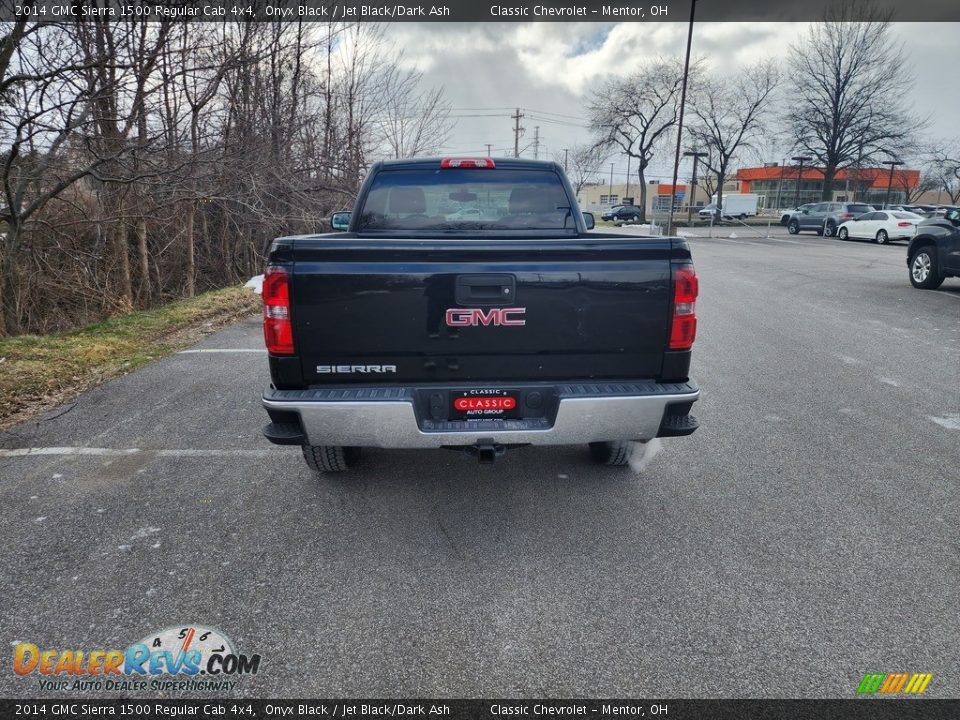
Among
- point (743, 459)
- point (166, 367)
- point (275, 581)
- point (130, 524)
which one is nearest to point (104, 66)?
point (166, 367)

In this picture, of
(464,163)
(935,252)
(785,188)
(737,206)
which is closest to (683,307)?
(464,163)

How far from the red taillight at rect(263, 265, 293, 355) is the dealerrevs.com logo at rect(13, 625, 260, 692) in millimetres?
1343

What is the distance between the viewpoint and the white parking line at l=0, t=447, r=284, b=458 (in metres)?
4.46

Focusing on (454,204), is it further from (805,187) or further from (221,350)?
(805,187)

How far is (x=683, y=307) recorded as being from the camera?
317 cm

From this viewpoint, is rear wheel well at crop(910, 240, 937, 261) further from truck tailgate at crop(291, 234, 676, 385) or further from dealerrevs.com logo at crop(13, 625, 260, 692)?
dealerrevs.com logo at crop(13, 625, 260, 692)

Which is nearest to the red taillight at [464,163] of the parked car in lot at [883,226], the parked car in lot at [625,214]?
the parked car in lot at [883,226]

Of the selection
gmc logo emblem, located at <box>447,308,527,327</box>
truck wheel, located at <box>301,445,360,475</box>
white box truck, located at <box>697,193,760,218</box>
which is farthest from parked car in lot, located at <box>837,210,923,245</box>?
white box truck, located at <box>697,193,760,218</box>

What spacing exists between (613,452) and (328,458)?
1862 millimetres

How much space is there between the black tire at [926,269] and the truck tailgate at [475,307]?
38.8ft

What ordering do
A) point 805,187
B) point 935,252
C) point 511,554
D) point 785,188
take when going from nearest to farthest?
point 511,554
point 935,252
point 785,188
point 805,187

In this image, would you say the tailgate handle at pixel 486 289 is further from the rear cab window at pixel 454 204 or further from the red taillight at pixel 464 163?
the red taillight at pixel 464 163

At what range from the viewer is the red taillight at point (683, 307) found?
3148 millimetres

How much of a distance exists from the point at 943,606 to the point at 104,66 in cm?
910
